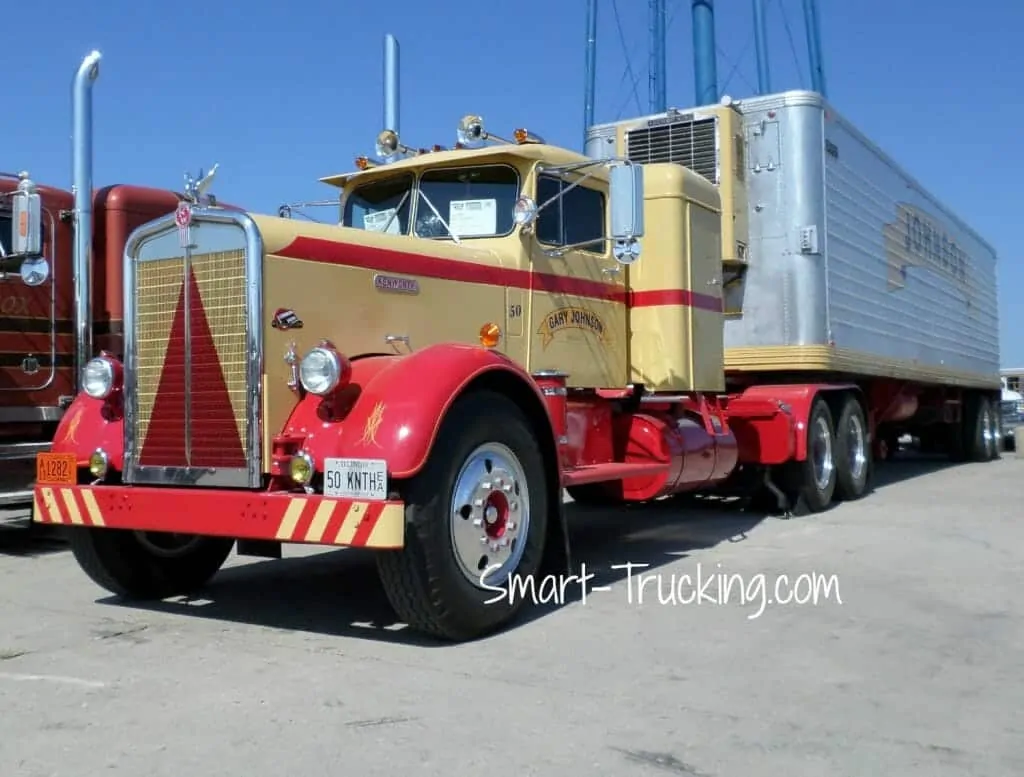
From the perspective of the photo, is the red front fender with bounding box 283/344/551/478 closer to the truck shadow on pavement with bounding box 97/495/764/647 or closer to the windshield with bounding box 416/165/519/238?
the truck shadow on pavement with bounding box 97/495/764/647

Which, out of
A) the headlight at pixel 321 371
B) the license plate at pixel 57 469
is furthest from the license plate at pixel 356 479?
the license plate at pixel 57 469

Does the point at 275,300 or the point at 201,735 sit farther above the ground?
the point at 275,300

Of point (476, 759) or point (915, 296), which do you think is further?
point (915, 296)

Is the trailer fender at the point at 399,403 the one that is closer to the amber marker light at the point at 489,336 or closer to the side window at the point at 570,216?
the amber marker light at the point at 489,336

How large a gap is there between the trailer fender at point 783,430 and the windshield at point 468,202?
4.30 m

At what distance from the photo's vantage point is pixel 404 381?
5258 mm

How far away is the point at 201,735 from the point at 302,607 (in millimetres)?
2377

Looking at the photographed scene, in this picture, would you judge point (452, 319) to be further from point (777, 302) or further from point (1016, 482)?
point (1016, 482)

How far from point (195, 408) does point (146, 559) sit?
130cm

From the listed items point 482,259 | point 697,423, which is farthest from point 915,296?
point 482,259

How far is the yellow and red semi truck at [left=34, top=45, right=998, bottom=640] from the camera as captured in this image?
5.18 m

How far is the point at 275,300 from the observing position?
554 centimetres

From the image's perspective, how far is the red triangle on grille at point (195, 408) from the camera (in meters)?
5.61

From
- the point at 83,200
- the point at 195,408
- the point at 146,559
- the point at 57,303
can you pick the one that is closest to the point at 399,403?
the point at 195,408
